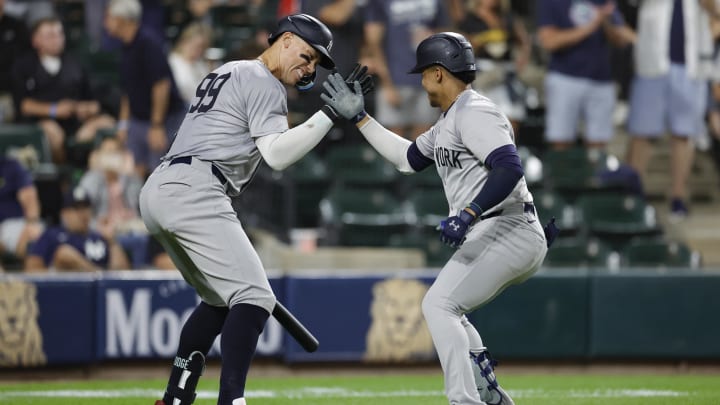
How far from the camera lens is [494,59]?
11188mm

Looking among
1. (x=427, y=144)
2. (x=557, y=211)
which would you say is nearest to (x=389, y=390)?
(x=427, y=144)

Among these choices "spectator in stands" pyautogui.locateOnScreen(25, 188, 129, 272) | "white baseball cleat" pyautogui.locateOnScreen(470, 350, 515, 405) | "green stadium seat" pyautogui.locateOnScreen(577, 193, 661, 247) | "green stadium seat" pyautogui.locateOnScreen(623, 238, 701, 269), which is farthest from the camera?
"green stadium seat" pyautogui.locateOnScreen(577, 193, 661, 247)

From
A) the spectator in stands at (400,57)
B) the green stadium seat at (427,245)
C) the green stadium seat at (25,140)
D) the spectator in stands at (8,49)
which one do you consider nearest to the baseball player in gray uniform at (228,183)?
the green stadium seat at (427,245)

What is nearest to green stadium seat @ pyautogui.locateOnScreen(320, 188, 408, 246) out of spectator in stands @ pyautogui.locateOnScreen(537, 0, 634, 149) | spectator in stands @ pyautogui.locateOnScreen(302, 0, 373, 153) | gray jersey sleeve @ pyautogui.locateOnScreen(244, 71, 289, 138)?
spectator in stands @ pyautogui.locateOnScreen(302, 0, 373, 153)

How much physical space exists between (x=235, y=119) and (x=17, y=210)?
486 cm

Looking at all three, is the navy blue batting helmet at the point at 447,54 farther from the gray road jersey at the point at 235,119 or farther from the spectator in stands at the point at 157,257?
the spectator in stands at the point at 157,257

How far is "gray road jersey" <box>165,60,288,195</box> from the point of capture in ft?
17.4

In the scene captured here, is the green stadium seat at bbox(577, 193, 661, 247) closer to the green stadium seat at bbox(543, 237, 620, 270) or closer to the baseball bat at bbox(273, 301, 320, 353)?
the green stadium seat at bbox(543, 237, 620, 270)

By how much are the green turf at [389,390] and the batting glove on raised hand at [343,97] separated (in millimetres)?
2100

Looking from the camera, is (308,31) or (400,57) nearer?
(308,31)

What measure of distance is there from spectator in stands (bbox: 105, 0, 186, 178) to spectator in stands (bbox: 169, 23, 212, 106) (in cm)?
48

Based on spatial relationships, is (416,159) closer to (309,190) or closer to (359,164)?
(309,190)

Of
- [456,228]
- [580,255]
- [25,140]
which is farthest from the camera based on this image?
[25,140]

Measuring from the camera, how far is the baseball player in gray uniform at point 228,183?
206 inches
